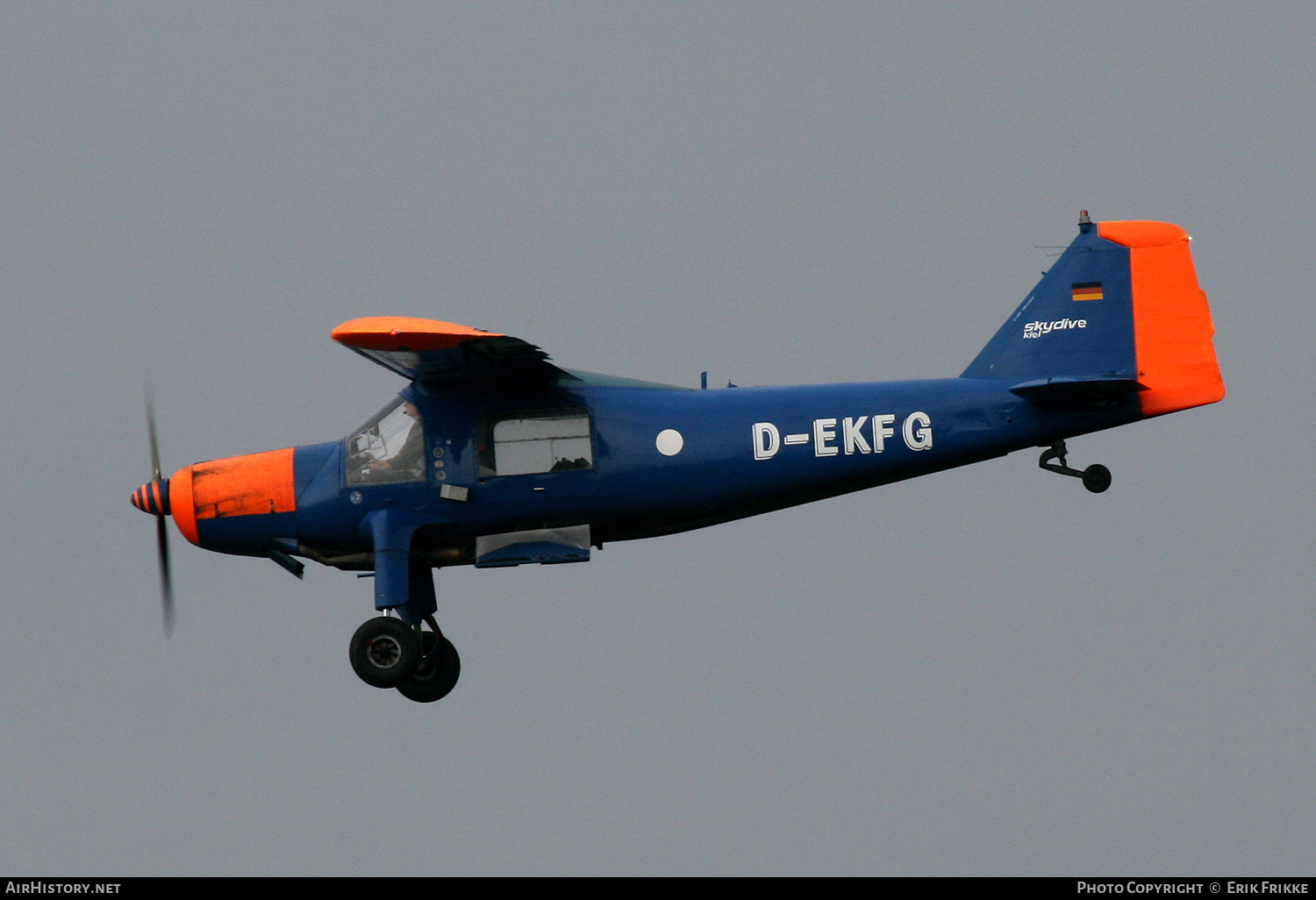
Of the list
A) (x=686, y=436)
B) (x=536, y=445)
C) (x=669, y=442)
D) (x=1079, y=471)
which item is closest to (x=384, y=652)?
(x=536, y=445)

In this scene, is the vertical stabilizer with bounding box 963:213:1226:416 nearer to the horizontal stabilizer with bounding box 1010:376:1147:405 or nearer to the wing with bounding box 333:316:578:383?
the horizontal stabilizer with bounding box 1010:376:1147:405

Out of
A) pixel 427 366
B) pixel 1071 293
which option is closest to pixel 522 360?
pixel 427 366

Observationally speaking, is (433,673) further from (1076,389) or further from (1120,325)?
(1120,325)

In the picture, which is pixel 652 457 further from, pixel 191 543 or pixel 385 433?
pixel 191 543

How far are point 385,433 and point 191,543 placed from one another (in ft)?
6.75

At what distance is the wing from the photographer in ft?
54.1

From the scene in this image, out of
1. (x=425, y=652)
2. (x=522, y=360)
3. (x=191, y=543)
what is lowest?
(x=425, y=652)

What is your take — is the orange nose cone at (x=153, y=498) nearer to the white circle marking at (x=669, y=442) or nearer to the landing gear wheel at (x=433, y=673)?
the landing gear wheel at (x=433, y=673)

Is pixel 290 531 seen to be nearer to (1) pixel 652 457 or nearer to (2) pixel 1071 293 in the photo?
(1) pixel 652 457

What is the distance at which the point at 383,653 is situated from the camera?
17562 millimetres

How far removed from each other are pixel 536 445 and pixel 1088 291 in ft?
16.5

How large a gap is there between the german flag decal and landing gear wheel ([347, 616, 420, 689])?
21.5 ft

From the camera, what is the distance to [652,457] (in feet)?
58.1

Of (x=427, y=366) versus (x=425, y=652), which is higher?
(x=427, y=366)
